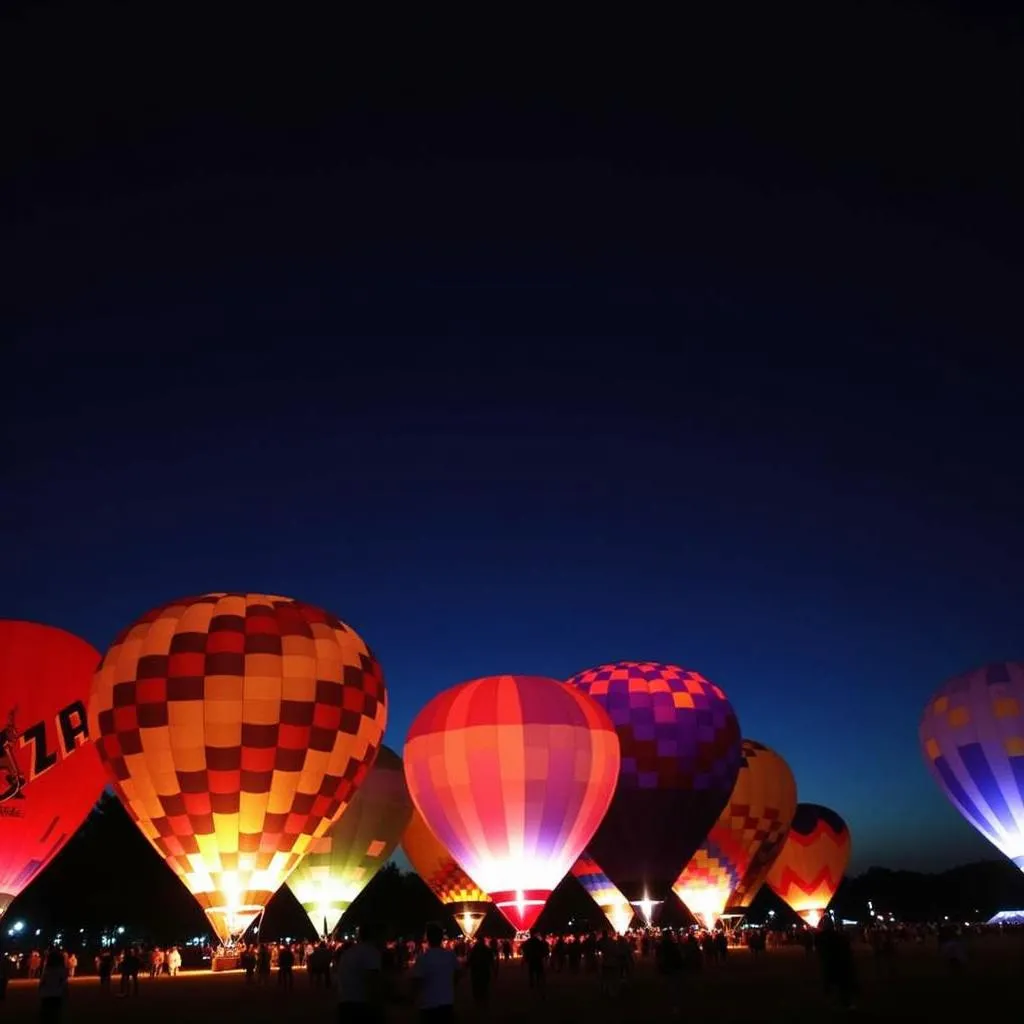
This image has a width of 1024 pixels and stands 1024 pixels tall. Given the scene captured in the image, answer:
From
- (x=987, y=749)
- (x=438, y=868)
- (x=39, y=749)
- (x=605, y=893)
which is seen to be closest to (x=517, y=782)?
(x=605, y=893)

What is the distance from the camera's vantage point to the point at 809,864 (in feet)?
160

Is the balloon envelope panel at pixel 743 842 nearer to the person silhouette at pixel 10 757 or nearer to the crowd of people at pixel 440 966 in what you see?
the crowd of people at pixel 440 966

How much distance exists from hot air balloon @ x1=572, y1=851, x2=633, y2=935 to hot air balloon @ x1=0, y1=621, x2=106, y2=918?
586 inches

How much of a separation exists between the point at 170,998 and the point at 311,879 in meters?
16.3

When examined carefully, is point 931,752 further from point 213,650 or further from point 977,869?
point 977,869

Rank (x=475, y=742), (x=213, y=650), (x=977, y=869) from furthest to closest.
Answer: (x=977, y=869) → (x=475, y=742) → (x=213, y=650)

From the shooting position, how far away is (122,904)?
49.3 m

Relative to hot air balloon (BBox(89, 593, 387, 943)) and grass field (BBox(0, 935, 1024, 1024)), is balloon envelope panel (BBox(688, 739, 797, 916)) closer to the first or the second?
grass field (BBox(0, 935, 1024, 1024))

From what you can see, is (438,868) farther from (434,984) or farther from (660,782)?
(434,984)

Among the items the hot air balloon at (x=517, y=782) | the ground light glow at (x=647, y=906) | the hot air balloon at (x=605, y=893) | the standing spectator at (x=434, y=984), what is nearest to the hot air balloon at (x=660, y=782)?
the ground light glow at (x=647, y=906)

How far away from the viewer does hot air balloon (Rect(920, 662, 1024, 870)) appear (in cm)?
3291

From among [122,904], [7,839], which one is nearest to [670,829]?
[7,839]

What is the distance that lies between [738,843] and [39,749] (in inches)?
952

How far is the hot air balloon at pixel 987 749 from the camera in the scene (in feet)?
108
